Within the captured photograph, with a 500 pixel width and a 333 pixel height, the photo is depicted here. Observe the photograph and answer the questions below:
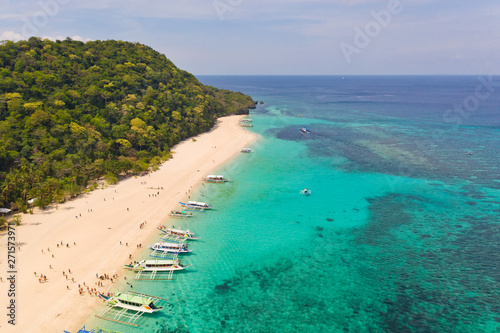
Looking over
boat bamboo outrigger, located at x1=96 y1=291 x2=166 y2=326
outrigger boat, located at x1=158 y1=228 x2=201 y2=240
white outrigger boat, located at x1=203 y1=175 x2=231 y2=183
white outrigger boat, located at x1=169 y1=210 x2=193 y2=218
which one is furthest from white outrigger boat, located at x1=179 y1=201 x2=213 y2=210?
boat bamboo outrigger, located at x1=96 y1=291 x2=166 y2=326

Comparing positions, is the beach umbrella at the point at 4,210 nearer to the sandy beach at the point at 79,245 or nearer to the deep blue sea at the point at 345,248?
the sandy beach at the point at 79,245

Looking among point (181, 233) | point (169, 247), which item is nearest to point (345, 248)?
point (181, 233)

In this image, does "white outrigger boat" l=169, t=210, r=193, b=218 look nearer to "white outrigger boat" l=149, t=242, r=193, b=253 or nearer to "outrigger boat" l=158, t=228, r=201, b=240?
"outrigger boat" l=158, t=228, r=201, b=240

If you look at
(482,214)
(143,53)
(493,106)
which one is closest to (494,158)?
(482,214)

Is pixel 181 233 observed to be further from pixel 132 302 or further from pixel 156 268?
pixel 132 302

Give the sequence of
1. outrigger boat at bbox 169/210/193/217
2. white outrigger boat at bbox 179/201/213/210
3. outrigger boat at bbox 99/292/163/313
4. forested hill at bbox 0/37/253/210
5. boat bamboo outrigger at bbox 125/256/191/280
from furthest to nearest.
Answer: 1. forested hill at bbox 0/37/253/210
2. white outrigger boat at bbox 179/201/213/210
3. outrigger boat at bbox 169/210/193/217
4. boat bamboo outrigger at bbox 125/256/191/280
5. outrigger boat at bbox 99/292/163/313
